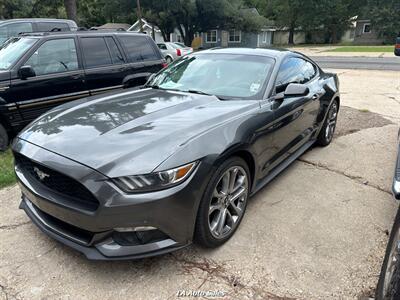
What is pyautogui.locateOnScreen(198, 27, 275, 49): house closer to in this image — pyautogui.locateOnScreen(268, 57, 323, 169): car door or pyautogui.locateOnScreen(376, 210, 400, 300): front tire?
pyautogui.locateOnScreen(268, 57, 323, 169): car door

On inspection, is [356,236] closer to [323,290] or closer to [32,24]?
[323,290]

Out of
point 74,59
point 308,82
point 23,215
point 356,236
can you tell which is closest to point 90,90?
point 74,59

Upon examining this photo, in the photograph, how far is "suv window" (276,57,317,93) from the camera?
3.54 m

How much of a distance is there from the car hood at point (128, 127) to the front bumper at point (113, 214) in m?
0.10

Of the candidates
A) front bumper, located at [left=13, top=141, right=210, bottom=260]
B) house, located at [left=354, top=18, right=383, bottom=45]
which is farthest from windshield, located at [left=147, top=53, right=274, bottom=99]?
house, located at [left=354, top=18, right=383, bottom=45]

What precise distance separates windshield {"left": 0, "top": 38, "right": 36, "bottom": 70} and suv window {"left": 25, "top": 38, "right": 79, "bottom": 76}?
18 cm

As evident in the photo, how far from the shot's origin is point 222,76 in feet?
11.6

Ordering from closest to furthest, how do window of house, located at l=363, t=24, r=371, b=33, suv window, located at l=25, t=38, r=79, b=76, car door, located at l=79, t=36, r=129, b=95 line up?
suv window, located at l=25, t=38, r=79, b=76, car door, located at l=79, t=36, r=129, b=95, window of house, located at l=363, t=24, r=371, b=33

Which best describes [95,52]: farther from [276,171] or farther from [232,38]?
[232,38]

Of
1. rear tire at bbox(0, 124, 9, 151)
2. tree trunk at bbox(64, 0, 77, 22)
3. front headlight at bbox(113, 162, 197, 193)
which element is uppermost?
tree trunk at bbox(64, 0, 77, 22)

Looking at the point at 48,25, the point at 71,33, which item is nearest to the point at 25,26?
the point at 48,25

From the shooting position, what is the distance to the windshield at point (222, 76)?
3357 millimetres

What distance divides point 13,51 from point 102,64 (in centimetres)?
138

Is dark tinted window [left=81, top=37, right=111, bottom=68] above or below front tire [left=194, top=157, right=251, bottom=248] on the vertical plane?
above
